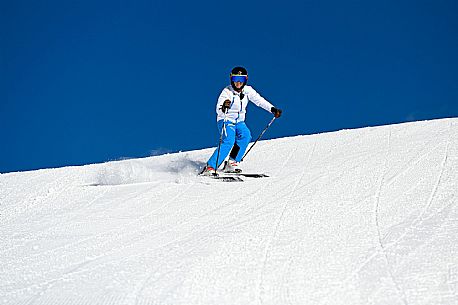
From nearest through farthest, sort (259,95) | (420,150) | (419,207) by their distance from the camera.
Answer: (419,207), (420,150), (259,95)

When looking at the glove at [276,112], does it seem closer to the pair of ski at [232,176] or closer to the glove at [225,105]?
the glove at [225,105]

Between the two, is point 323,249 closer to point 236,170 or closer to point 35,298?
point 35,298

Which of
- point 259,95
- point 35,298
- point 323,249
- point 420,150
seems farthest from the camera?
point 259,95

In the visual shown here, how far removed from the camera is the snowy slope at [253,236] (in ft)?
9.92

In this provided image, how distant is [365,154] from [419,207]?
3.39m

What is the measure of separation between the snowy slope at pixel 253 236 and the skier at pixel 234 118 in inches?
21.0

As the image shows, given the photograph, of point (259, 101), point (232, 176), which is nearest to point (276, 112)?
point (259, 101)

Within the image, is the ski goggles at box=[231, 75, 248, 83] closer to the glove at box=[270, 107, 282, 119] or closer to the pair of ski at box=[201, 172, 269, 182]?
the glove at box=[270, 107, 282, 119]

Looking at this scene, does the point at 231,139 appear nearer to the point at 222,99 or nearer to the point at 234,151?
the point at 234,151

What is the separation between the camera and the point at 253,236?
4090 mm

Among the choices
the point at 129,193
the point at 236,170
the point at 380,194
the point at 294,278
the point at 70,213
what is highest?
the point at 236,170

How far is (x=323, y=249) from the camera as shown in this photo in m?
3.65

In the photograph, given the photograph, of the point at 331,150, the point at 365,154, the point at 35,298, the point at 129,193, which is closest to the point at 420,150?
the point at 365,154

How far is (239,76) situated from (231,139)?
982 millimetres
